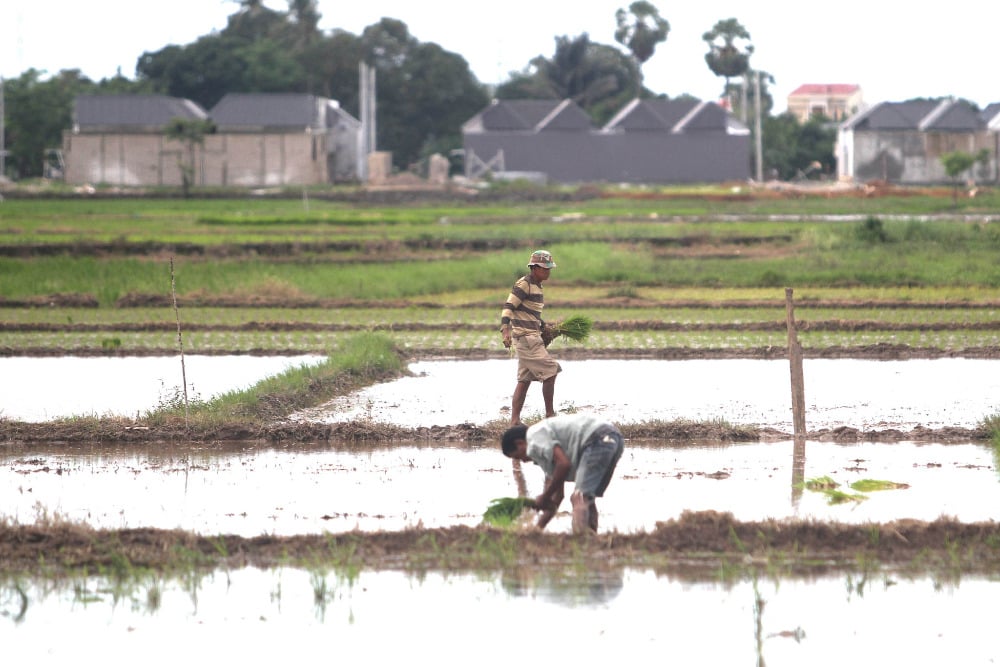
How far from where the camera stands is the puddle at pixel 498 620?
4.90 meters

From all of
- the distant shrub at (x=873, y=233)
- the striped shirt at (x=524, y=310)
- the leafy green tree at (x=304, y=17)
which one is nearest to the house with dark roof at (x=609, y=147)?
the leafy green tree at (x=304, y=17)

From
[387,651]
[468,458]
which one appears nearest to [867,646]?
[387,651]

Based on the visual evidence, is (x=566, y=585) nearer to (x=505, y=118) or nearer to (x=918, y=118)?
(x=505, y=118)

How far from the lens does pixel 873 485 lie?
7.51 m

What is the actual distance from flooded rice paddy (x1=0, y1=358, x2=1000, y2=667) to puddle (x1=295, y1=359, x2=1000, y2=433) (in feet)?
0.17

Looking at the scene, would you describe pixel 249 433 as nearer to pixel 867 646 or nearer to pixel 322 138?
pixel 867 646

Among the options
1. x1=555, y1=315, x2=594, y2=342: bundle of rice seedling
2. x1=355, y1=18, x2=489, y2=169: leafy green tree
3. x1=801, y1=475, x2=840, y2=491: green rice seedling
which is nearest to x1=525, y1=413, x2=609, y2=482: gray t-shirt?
x1=801, y1=475, x2=840, y2=491: green rice seedling

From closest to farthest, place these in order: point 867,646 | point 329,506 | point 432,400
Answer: point 867,646 → point 329,506 → point 432,400

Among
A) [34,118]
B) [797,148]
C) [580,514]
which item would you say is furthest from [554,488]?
[797,148]

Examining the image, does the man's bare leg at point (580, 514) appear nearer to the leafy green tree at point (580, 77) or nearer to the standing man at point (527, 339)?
the standing man at point (527, 339)

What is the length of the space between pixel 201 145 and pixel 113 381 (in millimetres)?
44404

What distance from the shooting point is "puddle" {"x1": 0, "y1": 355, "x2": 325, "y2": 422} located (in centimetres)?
1085

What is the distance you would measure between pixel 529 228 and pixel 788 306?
68.5ft

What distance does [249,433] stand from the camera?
9.57 meters
